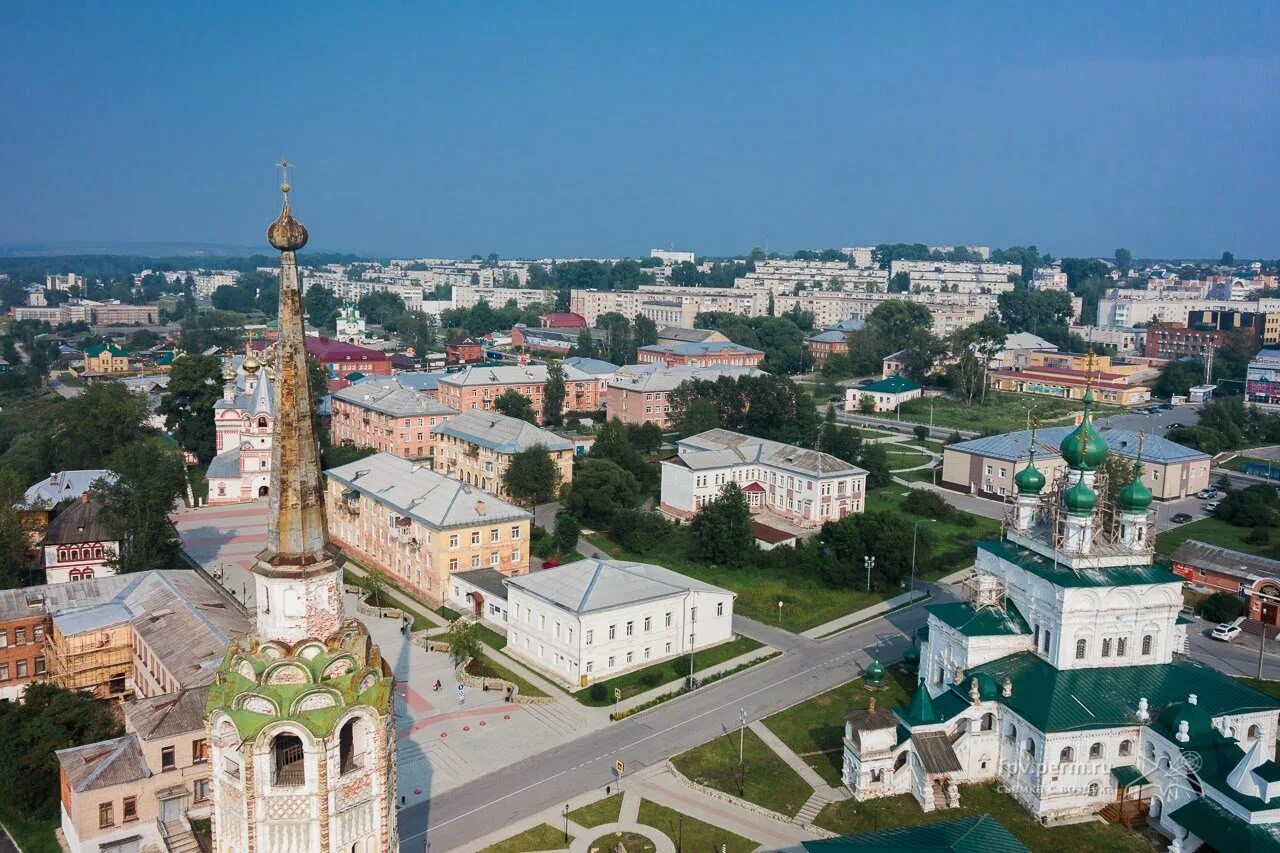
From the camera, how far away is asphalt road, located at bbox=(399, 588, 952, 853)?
2375 cm

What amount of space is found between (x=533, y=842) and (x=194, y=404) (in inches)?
1849

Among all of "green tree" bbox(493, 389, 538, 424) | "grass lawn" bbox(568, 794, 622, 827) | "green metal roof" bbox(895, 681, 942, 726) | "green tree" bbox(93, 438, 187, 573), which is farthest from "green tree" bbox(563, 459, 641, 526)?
"grass lawn" bbox(568, 794, 622, 827)

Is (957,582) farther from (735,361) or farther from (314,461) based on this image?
(735,361)

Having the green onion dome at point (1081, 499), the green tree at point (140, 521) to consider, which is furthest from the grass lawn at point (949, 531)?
the green tree at point (140, 521)

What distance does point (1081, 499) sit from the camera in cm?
2659

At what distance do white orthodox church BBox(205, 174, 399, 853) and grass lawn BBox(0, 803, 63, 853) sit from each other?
46.9 feet

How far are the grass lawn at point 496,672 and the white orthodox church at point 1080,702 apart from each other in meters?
10.2

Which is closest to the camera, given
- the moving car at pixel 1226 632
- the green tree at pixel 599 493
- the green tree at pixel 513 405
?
the moving car at pixel 1226 632

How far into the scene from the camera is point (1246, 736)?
82.6 feet

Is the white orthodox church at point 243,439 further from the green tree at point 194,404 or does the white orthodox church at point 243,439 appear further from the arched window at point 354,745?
the arched window at point 354,745

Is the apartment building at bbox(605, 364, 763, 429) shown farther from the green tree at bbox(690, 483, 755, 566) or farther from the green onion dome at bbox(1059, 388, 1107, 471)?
the green onion dome at bbox(1059, 388, 1107, 471)

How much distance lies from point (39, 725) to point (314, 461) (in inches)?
668

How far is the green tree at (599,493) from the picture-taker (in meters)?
46.8

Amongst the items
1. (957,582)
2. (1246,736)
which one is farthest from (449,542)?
(1246,736)
